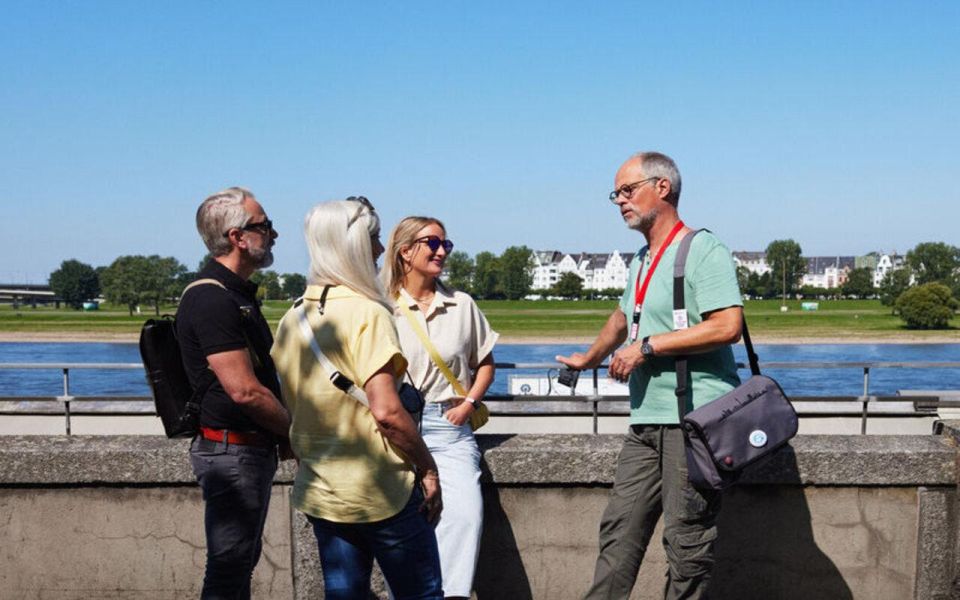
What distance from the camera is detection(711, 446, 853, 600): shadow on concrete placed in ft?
13.4

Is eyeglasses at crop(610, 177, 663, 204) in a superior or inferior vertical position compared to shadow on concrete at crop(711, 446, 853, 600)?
superior

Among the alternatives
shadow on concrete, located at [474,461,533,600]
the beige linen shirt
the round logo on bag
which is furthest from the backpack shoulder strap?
the round logo on bag

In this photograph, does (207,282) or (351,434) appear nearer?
(351,434)

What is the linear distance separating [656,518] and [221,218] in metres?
1.84

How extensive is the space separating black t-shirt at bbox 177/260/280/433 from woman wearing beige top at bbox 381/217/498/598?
0.70 m

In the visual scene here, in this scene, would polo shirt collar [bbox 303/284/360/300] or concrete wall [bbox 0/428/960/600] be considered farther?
concrete wall [bbox 0/428/960/600]

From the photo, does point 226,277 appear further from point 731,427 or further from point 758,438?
point 758,438

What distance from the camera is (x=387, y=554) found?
283 centimetres

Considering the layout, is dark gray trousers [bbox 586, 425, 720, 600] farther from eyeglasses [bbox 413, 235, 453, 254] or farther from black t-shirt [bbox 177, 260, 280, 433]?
black t-shirt [bbox 177, 260, 280, 433]

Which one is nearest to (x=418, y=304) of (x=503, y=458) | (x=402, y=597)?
(x=503, y=458)

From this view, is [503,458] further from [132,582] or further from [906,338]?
[906,338]

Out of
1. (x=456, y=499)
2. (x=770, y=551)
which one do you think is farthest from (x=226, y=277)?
(x=770, y=551)

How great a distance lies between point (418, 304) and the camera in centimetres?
400

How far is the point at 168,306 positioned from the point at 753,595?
15819 cm
